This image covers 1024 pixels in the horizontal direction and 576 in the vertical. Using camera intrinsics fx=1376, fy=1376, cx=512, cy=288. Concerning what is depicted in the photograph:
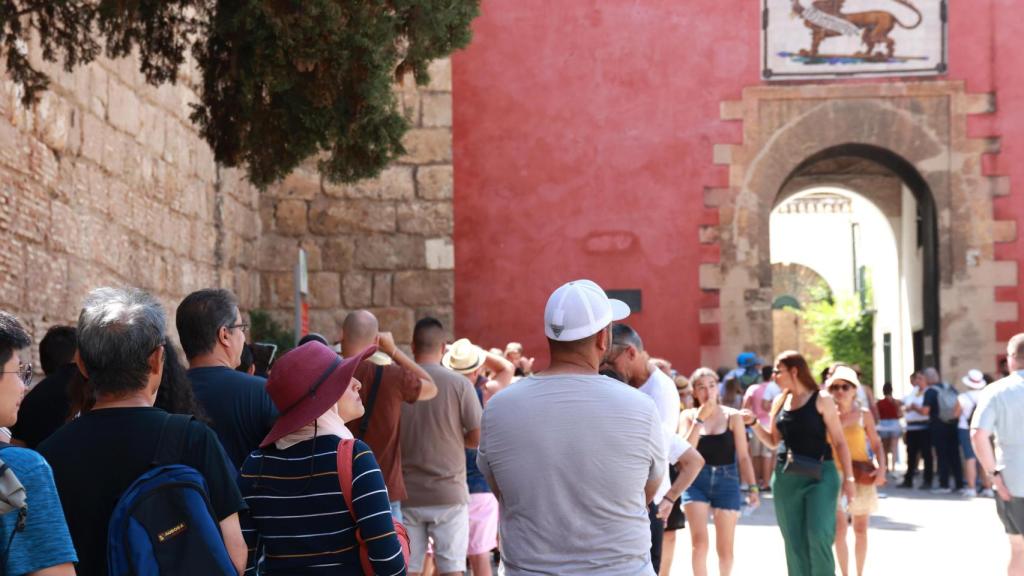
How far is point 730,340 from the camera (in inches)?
601

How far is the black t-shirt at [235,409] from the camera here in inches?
155

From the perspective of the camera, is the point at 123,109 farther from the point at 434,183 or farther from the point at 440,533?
the point at 434,183

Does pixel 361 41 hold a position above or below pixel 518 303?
above

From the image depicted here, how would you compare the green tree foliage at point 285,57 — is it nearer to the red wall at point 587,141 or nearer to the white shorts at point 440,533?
the white shorts at point 440,533

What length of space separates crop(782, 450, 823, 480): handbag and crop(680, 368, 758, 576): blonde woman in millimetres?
402

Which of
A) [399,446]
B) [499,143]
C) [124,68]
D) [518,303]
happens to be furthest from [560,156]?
[399,446]

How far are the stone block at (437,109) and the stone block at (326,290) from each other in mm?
1915

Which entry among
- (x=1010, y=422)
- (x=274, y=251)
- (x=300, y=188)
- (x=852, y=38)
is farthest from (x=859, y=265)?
(x=1010, y=422)

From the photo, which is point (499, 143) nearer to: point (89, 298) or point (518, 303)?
point (518, 303)

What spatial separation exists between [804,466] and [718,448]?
64 centimetres

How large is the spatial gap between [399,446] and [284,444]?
9.83 feet

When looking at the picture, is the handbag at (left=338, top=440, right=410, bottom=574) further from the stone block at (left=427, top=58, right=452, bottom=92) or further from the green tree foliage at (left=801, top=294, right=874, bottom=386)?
the green tree foliage at (left=801, top=294, right=874, bottom=386)

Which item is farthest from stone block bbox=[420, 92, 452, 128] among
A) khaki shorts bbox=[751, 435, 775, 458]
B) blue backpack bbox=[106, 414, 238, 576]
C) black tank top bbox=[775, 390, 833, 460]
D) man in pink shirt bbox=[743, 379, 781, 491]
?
blue backpack bbox=[106, 414, 238, 576]

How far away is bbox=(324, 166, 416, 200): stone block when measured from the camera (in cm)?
1466
